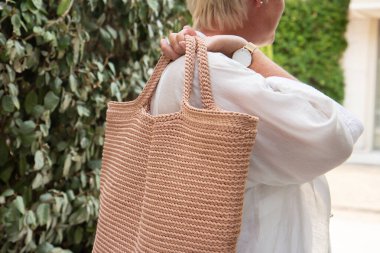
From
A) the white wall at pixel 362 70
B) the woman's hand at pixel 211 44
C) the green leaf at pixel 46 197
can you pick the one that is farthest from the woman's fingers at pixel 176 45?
the white wall at pixel 362 70

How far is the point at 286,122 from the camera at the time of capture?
1.10 metres

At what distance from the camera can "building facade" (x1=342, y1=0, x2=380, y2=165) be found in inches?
498

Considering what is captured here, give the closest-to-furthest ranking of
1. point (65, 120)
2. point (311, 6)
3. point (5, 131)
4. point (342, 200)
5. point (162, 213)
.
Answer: point (162, 213) < point (5, 131) < point (65, 120) < point (342, 200) < point (311, 6)

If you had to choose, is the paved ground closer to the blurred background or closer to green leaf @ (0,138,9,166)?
the blurred background

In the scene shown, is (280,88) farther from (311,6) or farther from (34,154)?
(311,6)

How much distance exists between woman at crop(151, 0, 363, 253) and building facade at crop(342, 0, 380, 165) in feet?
38.2

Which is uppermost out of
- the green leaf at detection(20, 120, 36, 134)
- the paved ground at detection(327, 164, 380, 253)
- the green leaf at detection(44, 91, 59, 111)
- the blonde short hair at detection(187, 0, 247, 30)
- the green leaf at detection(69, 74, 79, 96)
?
the blonde short hair at detection(187, 0, 247, 30)

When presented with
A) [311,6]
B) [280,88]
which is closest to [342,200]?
[311,6]

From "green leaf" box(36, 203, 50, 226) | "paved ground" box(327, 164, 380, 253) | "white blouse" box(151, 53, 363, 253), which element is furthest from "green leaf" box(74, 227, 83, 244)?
"paved ground" box(327, 164, 380, 253)

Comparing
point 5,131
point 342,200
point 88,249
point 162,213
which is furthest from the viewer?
point 342,200

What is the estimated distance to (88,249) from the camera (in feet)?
9.25

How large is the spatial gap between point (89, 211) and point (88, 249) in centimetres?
35

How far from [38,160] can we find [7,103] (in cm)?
27

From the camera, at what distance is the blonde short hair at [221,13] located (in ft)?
4.29
